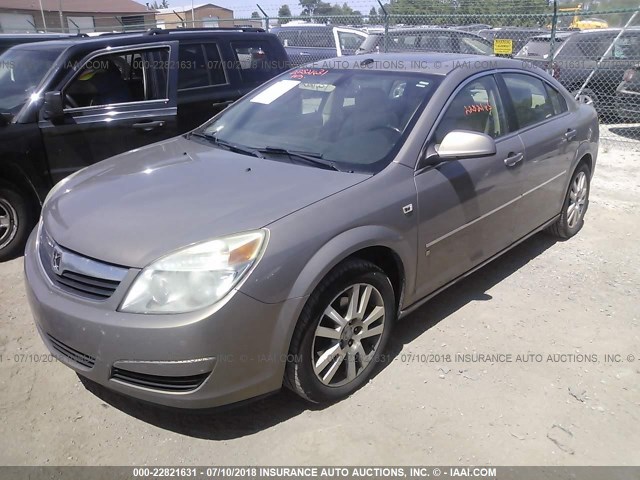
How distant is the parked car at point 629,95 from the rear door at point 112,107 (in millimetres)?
8142

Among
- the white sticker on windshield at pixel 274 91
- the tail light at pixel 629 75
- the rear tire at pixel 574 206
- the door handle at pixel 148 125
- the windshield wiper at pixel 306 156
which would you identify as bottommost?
the rear tire at pixel 574 206

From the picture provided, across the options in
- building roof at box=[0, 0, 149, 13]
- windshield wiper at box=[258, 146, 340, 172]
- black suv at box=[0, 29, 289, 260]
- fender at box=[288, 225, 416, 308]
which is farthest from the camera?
building roof at box=[0, 0, 149, 13]

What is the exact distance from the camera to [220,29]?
5.93 metres

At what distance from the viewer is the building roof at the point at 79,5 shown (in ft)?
125

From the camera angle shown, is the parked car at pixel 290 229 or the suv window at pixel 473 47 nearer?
the parked car at pixel 290 229

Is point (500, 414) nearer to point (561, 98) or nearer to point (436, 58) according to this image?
point (436, 58)

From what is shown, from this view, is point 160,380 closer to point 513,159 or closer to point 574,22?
point 513,159

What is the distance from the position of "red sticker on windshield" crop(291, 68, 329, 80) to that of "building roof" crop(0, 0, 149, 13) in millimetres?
37589

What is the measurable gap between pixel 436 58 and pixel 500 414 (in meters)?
2.39

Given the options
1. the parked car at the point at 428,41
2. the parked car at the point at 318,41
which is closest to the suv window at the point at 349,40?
the parked car at the point at 318,41

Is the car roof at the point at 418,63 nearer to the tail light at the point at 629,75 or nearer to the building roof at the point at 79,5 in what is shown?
the tail light at the point at 629,75

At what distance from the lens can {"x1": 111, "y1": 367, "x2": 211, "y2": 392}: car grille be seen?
7.54 ft

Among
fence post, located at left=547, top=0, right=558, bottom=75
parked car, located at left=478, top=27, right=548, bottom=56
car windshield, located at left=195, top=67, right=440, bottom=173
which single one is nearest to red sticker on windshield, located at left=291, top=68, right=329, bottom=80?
car windshield, located at left=195, top=67, right=440, bottom=173

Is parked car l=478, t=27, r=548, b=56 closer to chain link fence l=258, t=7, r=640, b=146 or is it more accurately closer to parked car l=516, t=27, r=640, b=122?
chain link fence l=258, t=7, r=640, b=146
